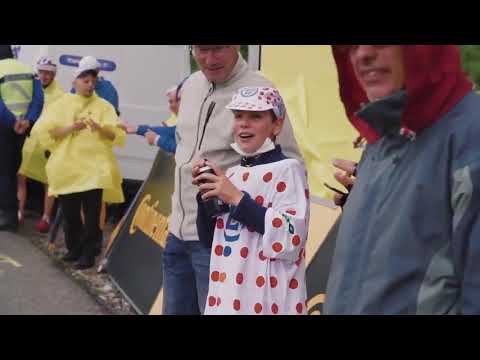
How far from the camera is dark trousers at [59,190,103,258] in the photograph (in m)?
6.77

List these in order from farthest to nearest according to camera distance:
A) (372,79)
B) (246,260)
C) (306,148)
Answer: (306,148)
(246,260)
(372,79)

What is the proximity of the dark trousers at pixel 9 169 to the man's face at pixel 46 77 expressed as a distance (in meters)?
0.57

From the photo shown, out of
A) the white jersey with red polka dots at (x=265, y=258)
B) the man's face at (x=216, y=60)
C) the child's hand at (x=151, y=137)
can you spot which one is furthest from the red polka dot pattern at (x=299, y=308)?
the child's hand at (x=151, y=137)

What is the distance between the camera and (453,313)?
1.74 metres

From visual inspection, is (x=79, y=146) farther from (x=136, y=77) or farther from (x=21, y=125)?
(x=136, y=77)

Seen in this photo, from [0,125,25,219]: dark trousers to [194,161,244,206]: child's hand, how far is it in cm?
551

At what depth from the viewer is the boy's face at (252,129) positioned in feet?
9.71

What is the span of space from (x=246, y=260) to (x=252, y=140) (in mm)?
438

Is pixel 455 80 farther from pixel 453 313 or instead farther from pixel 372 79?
pixel 453 313

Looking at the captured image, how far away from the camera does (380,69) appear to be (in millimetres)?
1875

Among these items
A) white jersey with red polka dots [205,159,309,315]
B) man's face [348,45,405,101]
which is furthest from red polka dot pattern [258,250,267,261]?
man's face [348,45,405,101]

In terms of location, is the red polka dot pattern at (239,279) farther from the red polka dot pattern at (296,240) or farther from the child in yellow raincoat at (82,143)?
the child in yellow raincoat at (82,143)

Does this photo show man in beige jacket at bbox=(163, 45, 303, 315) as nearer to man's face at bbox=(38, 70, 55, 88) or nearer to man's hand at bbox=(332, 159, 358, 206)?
man's hand at bbox=(332, 159, 358, 206)
